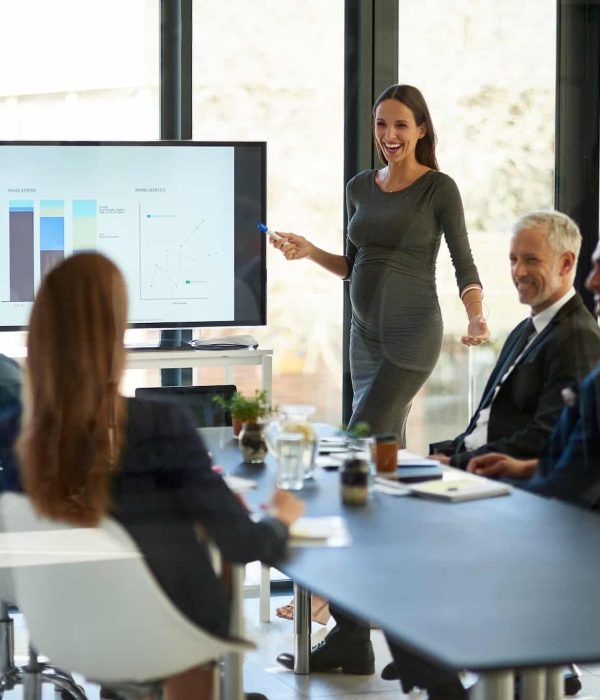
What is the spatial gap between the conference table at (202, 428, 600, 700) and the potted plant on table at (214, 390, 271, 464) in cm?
3

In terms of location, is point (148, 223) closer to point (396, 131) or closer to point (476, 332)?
point (396, 131)

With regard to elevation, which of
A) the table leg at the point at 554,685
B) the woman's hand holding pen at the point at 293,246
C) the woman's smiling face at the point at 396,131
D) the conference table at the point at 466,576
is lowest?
the table leg at the point at 554,685

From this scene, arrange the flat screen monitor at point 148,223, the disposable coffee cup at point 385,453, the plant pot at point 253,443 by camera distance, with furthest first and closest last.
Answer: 1. the disposable coffee cup at point 385,453
2. the plant pot at point 253,443
3. the flat screen monitor at point 148,223

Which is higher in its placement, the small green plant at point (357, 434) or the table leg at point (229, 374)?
the table leg at point (229, 374)

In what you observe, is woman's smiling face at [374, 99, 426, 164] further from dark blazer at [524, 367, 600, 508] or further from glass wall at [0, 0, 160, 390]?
dark blazer at [524, 367, 600, 508]

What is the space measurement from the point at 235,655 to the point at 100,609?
0.97 feet

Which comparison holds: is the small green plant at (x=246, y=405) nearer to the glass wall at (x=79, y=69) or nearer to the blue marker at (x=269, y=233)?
the blue marker at (x=269, y=233)

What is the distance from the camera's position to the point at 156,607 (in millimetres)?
1946

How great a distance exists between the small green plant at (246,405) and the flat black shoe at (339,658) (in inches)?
20.6

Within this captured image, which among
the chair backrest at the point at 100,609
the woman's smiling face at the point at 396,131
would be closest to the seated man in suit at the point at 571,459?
the woman's smiling face at the point at 396,131

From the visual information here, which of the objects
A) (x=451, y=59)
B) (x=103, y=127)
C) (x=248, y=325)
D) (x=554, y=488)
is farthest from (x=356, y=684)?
(x=451, y=59)

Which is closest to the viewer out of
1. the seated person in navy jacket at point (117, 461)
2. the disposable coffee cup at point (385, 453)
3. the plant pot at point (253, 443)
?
the seated person in navy jacket at point (117, 461)

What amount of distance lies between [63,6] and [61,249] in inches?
21.6

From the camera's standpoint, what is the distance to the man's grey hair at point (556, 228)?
2545 millimetres
